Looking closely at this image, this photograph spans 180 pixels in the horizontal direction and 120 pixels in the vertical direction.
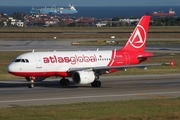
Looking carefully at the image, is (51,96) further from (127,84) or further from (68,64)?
(127,84)

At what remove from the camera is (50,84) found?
45312mm

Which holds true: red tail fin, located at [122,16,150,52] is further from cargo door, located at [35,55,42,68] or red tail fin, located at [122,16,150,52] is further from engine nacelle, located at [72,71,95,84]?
cargo door, located at [35,55,42,68]

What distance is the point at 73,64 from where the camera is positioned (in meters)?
43.3

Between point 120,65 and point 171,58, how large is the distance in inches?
1018

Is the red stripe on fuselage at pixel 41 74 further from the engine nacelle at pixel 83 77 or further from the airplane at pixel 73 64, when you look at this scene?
the engine nacelle at pixel 83 77

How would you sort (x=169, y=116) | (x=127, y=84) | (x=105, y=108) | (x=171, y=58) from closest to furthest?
(x=169, y=116) → (x=105, y=108) → (x=127, y=84) → (x=171, y=58)

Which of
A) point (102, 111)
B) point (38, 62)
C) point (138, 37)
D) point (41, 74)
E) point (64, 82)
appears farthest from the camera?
point (138, 37)

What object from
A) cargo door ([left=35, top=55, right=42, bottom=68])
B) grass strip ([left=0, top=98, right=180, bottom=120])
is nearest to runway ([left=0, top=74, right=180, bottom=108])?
cargo door ([left=35, top=55, right=42, bottom=68])

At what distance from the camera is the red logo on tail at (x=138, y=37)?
156 feet

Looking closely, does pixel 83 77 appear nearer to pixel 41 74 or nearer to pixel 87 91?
pixel 87 91

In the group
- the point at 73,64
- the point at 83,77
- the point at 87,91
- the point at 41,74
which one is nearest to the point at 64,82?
the point at 73,64

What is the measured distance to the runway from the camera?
35250 millimetres

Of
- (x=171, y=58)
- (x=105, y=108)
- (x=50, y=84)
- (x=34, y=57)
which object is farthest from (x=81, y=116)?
(x=171, y=58)

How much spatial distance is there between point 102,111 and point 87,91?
11862 millimetres
